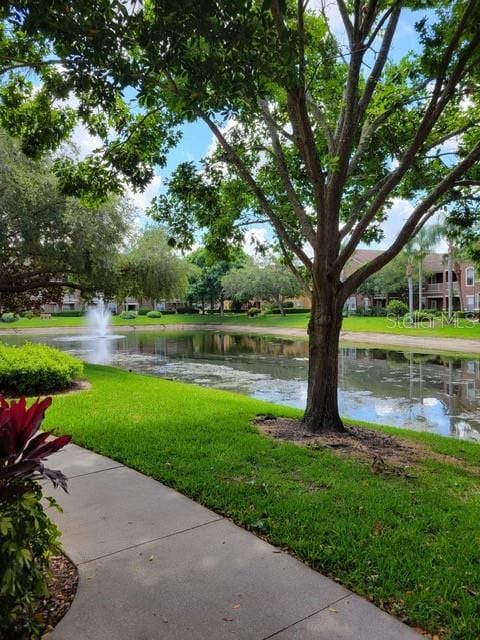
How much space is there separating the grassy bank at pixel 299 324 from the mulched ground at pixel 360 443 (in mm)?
21640

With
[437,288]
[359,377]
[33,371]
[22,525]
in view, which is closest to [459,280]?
[437,288]

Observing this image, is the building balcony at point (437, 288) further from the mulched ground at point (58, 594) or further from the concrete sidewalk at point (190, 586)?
the mulched ground at point (58, 594)

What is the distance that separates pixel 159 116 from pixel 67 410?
16.0 ft

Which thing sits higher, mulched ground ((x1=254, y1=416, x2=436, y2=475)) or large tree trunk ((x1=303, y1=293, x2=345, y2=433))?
large tree trunk ((x1=303, y1=293, x2=345, y2=433))

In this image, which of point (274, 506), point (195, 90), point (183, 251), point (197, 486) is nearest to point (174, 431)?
point (197, 486)

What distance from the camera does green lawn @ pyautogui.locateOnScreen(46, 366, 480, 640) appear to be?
2652 millimetres

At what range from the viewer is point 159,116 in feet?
23.8

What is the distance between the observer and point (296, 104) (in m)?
5.42

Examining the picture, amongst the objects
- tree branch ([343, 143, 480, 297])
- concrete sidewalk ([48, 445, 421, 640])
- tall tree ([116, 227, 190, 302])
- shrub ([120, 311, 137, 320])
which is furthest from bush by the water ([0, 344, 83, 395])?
shrub ([120, 311, 137, 320])

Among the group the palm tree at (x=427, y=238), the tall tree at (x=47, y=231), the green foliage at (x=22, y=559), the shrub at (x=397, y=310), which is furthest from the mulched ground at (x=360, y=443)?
the shrub at (x=397, y=310)

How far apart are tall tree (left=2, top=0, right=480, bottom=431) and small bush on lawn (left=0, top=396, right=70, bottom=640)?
2770 millimetres

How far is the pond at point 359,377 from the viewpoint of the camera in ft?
31.7

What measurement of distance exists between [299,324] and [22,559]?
39.0 m

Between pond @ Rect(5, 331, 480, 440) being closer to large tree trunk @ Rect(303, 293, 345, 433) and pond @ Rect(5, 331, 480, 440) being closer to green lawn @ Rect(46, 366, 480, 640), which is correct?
green lawn @ Rect(46, 366, 480, 640)
